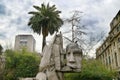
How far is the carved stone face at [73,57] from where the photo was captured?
7852 mm

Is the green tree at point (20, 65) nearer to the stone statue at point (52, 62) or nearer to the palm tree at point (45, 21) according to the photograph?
the palm tree at point (45, 21)

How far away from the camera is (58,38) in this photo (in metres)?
8.58

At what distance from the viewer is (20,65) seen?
3106cm

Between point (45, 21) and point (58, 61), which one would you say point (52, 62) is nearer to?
point (58, 61)

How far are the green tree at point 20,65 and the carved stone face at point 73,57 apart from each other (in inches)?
875

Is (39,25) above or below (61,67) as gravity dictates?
above

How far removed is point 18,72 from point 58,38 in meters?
→ 22.9

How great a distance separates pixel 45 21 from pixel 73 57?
1165 inches

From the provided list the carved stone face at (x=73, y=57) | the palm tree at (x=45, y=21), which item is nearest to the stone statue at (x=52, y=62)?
the carved stone face at (x=73, y=57)

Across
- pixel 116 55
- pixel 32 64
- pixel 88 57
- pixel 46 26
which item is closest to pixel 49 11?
pixel 46 26

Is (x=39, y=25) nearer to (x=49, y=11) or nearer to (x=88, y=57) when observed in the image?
(x=49, y=11)

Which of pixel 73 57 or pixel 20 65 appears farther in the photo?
pixel 20 65

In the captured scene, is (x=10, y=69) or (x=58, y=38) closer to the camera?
(x=58, y=38)

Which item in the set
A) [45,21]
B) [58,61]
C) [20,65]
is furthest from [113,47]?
[58,61]
